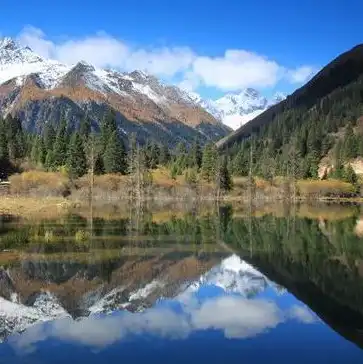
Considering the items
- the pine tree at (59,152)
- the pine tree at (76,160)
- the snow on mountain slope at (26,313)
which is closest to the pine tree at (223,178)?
the pine tree at (76,160)

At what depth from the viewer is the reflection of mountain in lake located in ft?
75.8

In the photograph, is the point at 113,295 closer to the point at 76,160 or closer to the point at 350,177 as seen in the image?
the point at 76,160

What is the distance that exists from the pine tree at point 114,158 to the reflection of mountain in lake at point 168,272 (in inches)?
3810

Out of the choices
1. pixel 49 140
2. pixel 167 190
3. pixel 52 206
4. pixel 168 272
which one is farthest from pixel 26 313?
pixel 49 140

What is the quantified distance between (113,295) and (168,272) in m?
7.11

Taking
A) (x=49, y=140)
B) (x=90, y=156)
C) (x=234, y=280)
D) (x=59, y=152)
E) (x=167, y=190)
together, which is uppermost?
(x=49, y=140)

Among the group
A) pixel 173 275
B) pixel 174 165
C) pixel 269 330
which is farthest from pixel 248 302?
pixel 174 165

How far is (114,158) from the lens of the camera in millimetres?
148500

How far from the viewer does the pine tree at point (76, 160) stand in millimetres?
138500

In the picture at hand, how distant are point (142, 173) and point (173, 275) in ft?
384

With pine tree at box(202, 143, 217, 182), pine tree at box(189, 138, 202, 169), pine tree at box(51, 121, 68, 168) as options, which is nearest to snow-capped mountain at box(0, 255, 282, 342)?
pine tree at box(51, 121, 68, 168)

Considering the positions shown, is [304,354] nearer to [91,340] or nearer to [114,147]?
[91,340]

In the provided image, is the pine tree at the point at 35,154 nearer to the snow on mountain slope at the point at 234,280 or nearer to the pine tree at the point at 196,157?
the pine tree at the point at 196,157

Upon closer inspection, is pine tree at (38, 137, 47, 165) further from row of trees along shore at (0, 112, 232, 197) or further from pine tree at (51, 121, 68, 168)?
pine tree at (51, 121, 68, 168)
